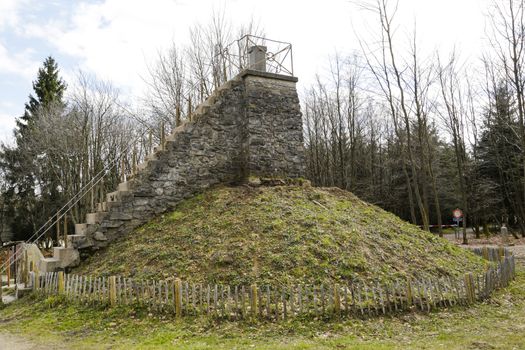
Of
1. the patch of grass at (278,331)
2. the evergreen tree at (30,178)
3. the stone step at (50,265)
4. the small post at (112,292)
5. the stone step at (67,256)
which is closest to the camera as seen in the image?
the patch of grass at (278,331)

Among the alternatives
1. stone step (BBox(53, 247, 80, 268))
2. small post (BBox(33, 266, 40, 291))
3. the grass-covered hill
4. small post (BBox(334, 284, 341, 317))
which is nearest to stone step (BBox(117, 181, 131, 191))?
the grass-covered hill

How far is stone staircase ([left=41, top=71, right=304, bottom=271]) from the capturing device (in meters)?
11.1

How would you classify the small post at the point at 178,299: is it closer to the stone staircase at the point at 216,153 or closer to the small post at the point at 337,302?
the small post at the point at 337,302

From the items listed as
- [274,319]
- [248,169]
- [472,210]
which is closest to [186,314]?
[274,319]

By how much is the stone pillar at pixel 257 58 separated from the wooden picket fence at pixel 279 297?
8.59 meters

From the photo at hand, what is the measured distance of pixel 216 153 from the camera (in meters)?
12.6

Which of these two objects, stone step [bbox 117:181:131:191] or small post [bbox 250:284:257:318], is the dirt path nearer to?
small post [bbox 250:284:257:318]

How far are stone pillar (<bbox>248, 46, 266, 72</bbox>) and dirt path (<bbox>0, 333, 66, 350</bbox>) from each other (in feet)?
34.1

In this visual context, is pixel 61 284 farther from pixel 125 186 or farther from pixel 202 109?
pixel 202 109

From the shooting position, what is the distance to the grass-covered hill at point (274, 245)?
816cm

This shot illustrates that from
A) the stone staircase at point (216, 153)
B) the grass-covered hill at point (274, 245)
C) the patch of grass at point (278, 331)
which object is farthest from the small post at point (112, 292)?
the stone staircase at point (216, 153)

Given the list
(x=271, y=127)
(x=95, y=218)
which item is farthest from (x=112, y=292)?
(x=271, y=127)

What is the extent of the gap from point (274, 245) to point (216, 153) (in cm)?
477

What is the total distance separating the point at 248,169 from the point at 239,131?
4.67 feet
